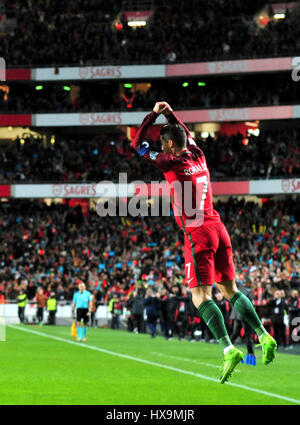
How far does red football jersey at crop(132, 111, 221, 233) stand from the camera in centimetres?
739

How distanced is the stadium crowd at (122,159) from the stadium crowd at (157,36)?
5317mm

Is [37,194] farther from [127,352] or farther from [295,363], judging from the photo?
[295,363]

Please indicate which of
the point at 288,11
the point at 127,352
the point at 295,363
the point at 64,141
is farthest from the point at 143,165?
the point at 295,363

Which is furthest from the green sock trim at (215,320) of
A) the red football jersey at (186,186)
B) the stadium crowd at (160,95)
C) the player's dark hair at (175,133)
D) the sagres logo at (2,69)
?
the sagres logo at (2,69)

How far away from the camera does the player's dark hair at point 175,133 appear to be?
286 inches

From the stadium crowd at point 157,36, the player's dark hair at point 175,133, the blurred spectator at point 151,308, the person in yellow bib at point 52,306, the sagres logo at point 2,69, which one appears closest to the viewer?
the player's dark hair at point 175,133

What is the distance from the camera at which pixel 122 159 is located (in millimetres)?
51656

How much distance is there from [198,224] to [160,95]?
48517 mm

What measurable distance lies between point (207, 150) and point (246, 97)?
16.9 feet

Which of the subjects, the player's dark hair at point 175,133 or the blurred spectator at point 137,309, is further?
the blurred spectator at point 137,309

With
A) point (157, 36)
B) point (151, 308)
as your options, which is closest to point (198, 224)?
point (151, 308)

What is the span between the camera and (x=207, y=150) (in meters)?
50.5

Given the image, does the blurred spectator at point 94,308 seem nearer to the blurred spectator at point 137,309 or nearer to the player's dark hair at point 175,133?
the blurred spectator at point 137,309

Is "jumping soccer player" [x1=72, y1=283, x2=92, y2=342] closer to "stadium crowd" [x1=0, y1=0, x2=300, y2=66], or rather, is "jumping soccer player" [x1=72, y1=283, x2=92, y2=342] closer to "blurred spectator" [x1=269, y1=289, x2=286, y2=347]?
"blurred spectator" [x1=269, y1=289, x2=286, y2=347]
